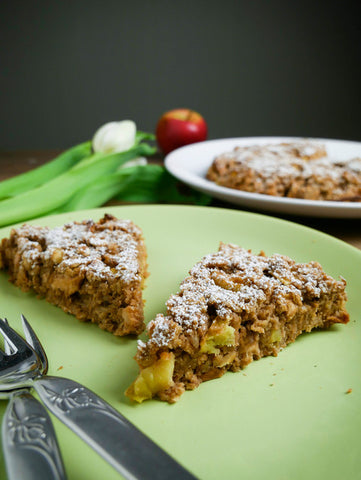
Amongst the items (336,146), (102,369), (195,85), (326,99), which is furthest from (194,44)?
(102,369)

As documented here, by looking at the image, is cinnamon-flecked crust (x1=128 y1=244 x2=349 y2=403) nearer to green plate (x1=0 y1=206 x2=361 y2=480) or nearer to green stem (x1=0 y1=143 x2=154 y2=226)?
green plate (x1=0 y1=206 x2=361 y2=480)

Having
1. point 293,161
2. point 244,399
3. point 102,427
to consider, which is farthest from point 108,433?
point 293,161

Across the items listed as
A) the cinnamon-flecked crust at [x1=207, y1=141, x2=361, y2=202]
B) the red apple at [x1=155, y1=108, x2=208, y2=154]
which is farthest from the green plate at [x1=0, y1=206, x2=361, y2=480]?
the red apple at [x1=155, y1=108, x2=208, y2=154]

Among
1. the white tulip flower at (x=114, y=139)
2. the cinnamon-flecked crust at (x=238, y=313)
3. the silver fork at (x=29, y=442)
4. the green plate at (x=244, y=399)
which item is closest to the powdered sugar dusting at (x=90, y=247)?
the green plate at (x=244, y=399)

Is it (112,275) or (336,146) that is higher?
(112,275)

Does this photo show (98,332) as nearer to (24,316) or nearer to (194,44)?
(24,316)

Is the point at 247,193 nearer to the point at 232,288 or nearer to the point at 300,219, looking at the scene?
the point at 300,219
